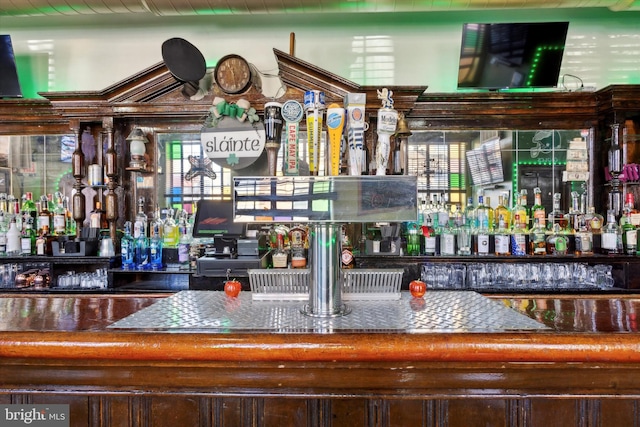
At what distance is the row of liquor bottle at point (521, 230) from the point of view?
312 cm

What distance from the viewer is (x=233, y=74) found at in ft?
10.1

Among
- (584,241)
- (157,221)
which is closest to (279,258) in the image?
(157,221)

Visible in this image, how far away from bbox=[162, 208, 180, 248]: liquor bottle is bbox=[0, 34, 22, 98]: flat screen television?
1.63 metres

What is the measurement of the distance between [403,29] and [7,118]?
3.34 m

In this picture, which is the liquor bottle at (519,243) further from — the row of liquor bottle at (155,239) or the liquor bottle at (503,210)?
the row of liquor bottle at (155,239)

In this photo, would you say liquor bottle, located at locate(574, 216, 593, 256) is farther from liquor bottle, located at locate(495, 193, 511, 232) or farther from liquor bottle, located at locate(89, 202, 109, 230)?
liquor bottle, located at locate(89, 202, 109, 230)

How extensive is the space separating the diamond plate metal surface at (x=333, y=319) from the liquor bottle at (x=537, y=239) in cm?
198

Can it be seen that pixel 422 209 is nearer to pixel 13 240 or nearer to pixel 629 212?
pixel 629 212

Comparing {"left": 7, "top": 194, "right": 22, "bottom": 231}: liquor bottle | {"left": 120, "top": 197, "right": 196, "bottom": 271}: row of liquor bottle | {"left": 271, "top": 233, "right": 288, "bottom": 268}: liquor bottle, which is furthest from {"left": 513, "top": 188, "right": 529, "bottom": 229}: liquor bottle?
{"left": 7, "top": 194, "right": 22, "bottom": 231}: liquor bottle

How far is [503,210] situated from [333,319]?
8.56 ft

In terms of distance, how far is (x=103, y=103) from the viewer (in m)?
3.16

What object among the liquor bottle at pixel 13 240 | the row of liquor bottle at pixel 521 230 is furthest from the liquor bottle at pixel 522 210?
the liquor bottle at pixel 13 240

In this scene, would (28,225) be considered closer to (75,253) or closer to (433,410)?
(75,253)

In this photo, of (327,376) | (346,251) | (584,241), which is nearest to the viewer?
(327,376)
